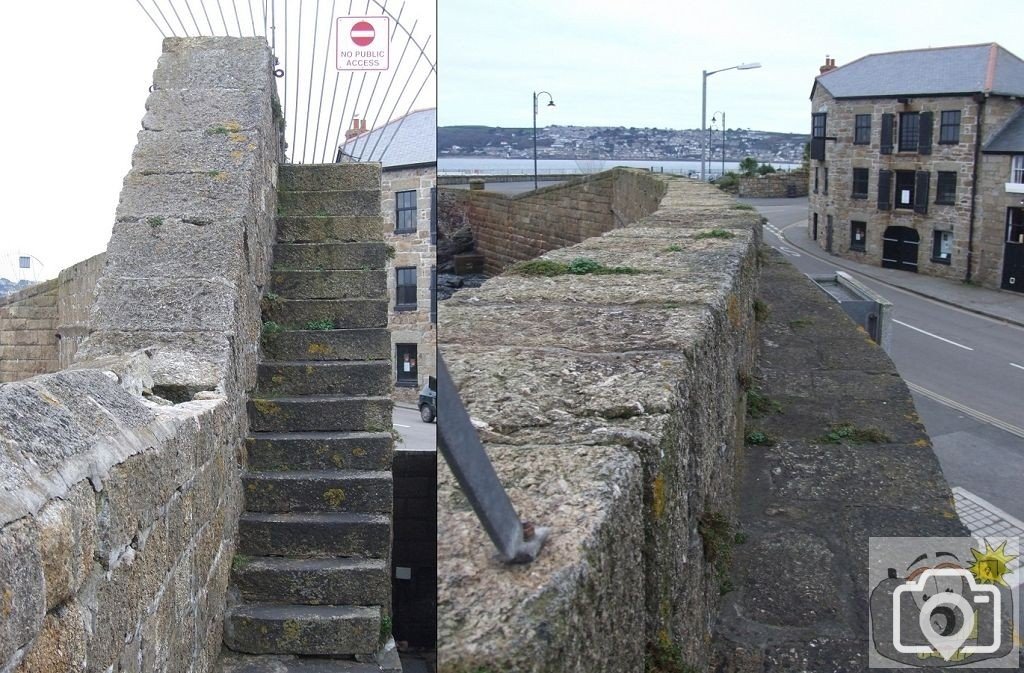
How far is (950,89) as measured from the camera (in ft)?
96.6

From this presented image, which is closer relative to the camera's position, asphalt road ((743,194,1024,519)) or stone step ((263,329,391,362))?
stone step ((263,329,391,362))

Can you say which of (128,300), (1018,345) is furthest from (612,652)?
(1018,345)

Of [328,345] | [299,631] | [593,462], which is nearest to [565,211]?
[328,345]

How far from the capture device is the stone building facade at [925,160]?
2830 cm

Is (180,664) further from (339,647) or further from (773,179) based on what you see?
(773,179)

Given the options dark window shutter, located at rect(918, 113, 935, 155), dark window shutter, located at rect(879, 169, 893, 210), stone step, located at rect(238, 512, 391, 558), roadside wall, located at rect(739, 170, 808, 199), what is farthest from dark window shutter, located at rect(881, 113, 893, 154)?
stone step, located at rect(238, 512, 391, 558)

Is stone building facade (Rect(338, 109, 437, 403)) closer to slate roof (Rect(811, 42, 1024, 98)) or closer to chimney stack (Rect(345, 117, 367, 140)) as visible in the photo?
chimney stack (Rect(345, 117, 367, 140))

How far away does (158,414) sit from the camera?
2969mm

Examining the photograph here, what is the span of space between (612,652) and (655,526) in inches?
11.5

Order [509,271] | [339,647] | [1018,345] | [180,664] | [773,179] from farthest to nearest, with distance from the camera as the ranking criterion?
[773,179] → [1018,345] → [339,647] → [180,664] → [509,271]

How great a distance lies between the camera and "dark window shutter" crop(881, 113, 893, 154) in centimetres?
3158

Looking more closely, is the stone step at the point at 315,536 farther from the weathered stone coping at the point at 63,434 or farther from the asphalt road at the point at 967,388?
the asphalt road at the point at 967,388

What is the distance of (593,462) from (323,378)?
366 centimetres

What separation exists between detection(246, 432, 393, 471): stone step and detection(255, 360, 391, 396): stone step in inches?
11.7
